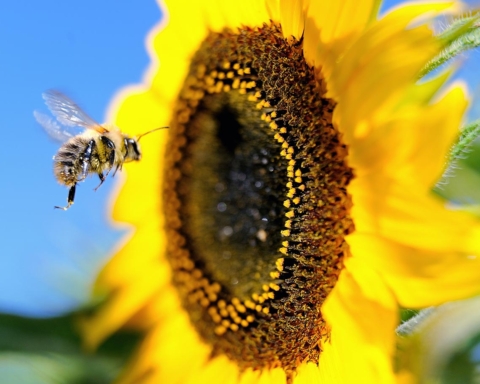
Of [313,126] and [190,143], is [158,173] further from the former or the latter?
[313,126]

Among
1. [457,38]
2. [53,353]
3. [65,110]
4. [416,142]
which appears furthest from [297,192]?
[53,353]

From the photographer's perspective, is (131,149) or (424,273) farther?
(131,149)

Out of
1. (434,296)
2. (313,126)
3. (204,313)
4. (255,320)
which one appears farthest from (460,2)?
(204,313)

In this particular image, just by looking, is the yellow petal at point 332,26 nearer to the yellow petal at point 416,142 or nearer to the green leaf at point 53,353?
the yellow petal at point 416,142

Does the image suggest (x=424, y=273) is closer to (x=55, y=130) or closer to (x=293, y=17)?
(x=293, y=17)

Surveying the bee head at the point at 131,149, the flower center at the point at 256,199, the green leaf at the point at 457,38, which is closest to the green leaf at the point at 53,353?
the flower center at the point at 256,199

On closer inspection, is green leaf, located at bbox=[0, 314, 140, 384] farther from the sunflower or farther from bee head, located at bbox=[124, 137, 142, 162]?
bee head, located at bbox=[124, 137, 142, 162]
